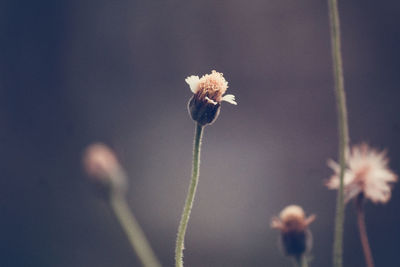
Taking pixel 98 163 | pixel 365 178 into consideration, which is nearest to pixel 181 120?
pixel 98 163

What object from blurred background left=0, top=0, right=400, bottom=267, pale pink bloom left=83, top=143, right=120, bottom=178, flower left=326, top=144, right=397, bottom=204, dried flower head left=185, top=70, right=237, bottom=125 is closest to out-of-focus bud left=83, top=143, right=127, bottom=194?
pale pink bloom left=83, top=143, right=120, bottom=178

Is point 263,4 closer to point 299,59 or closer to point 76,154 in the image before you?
point 299,59

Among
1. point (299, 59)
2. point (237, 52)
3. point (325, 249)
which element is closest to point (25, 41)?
point (237, 52)

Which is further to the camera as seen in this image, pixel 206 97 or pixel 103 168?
pixel 103 168

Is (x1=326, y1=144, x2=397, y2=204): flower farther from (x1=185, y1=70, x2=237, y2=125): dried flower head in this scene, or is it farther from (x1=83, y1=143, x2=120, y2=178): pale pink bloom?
(x1=83, y1=143, x2=120, y2=178): pale pink bloom

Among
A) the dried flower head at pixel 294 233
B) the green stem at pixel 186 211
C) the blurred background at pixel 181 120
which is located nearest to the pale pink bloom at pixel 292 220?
the dried flower head at pixel 294 233

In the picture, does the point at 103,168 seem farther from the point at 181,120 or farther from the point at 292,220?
the point at 181,120
